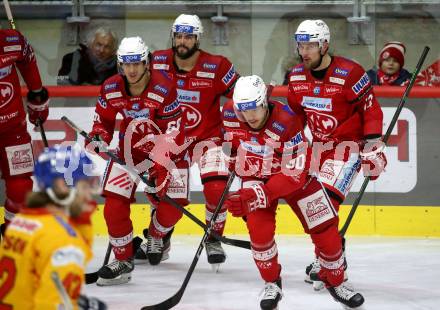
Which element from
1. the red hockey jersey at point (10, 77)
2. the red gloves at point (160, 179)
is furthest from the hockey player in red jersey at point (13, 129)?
the red gloves at point (160, 179)

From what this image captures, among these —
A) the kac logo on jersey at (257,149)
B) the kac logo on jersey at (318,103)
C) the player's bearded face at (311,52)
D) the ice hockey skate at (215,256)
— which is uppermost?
the player's bearded face at (311,52)

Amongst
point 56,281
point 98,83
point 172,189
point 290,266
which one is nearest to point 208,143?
point 172,189

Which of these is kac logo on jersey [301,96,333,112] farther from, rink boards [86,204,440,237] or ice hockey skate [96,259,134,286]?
rink boards [86,204,440,237]

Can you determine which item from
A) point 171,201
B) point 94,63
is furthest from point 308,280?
point 94,63

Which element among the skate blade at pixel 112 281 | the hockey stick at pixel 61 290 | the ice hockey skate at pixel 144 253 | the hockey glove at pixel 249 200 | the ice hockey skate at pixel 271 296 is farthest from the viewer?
the ice hockey skate at pixel 144 253

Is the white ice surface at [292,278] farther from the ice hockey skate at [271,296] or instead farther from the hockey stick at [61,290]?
the hockey stick at [61,290]

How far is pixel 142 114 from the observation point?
5980 millimetres

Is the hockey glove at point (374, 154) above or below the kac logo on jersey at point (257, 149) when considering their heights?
below

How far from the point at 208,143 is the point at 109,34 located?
165 cm

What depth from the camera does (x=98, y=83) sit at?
25.3 ft

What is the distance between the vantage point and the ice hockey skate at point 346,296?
5250 mm

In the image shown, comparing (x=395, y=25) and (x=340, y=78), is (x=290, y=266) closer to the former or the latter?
(x=340, y=78)

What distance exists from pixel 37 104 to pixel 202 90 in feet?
3.28

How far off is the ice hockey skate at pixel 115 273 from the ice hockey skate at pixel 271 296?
43.2 inches
